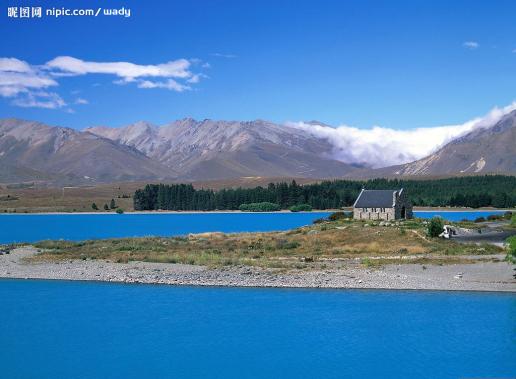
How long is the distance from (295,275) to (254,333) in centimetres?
1276

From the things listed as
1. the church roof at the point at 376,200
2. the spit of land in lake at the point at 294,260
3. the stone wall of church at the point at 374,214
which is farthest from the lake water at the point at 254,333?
the church roof at the point at 376,200

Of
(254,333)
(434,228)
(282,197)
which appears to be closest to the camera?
(254,333)

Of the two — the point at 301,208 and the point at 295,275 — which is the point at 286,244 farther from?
the point at 301,208

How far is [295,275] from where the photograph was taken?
45.6 meters

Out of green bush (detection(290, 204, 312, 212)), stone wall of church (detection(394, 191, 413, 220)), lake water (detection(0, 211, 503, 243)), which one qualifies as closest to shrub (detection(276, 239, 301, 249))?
stone wall of church (detection(394, 191, 413, 220))

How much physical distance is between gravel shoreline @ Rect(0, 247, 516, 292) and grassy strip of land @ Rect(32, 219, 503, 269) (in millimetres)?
2557

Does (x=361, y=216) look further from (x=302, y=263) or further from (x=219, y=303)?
(x=219, y=303)

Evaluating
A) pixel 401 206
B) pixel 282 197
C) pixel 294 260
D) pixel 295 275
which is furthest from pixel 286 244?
pixel 282 197

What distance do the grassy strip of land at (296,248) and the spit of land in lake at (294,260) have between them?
0.29 feet

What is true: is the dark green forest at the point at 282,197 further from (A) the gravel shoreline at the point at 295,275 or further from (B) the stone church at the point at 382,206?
(A) the gravel shoreline at the point at 295,275

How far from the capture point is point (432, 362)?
92.1 feet

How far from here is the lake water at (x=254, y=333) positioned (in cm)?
2769

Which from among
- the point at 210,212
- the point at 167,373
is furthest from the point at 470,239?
the point at 210,212

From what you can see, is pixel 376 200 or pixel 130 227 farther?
pixel 130 227
